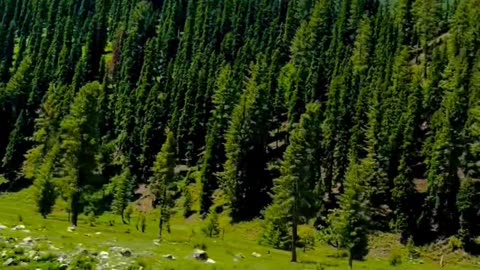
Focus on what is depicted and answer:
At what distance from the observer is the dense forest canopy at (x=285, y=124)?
89.7 metres

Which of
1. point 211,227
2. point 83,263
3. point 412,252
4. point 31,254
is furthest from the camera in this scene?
point 412,252

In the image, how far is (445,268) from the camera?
311 ft

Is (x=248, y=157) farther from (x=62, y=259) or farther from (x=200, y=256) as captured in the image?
(x=62, y=259)

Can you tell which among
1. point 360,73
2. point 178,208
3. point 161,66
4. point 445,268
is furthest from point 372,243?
point 161,66

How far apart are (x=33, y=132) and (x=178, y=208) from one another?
216ft

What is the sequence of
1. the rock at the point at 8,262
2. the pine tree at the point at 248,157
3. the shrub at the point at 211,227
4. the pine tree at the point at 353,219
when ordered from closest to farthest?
1. the rock at the point at 8,262
2. the pine tree at the point at 353,219
3. the shrub at the point at 211,227
4. the pine tree at the point at 248,157

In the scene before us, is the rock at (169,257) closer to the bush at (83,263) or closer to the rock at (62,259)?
the bush at (83,263)

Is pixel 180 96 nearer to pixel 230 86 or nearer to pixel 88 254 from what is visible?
pixel 230 86

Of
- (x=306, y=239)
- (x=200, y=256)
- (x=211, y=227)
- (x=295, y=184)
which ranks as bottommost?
(x=306, y=239)

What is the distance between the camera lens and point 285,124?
149250 mm

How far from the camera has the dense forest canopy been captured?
89.7 meters

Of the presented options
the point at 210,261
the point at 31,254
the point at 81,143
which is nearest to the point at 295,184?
the point at 81,143

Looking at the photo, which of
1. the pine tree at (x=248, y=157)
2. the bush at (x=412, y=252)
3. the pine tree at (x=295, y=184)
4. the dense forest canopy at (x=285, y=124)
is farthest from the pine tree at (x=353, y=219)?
the pine tree at (x=248, y=157)

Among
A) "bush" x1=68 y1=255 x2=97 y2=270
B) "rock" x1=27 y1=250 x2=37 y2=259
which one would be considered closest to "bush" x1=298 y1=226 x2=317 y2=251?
Result: "bush" x1=68 y1=255 x2=97 y2=270
